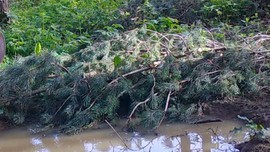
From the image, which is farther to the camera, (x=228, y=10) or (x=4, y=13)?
(x=4, y=13)

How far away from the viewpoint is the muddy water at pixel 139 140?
5.40 metres

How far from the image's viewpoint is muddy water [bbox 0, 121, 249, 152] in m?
5.40

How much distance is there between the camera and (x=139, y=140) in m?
5.62

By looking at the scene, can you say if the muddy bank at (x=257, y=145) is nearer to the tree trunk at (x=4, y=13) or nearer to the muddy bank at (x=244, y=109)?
the muddy bank at (x=244, y=109)

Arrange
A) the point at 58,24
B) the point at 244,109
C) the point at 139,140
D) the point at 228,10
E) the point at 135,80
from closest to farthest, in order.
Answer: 1. the point at 139,140
2. the point at 244,109
3. the point at 135,80
4. the point at 228,10
5. the point at 58,24

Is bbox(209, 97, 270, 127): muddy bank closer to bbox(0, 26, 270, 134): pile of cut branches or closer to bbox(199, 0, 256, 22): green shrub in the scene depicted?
bbox(0, 26, 270, 134): pile of cut branches

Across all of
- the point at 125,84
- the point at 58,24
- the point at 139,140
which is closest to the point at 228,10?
the point at 58,24

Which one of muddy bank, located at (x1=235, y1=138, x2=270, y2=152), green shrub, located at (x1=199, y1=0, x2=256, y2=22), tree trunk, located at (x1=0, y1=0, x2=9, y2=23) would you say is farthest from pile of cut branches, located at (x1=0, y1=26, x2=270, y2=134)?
tree trunk, located at (x1=0, y1=0, x2=9, y2=23)

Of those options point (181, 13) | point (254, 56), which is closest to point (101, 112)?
point (254, 56)

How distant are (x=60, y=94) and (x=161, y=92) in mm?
1092

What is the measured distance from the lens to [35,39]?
864 centimetres

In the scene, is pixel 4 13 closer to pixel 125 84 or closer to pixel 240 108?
pixel 125 84

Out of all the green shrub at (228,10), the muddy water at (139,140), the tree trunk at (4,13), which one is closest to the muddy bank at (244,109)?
the muddy water at (139,140)

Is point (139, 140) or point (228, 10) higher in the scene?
point (228, 10)
